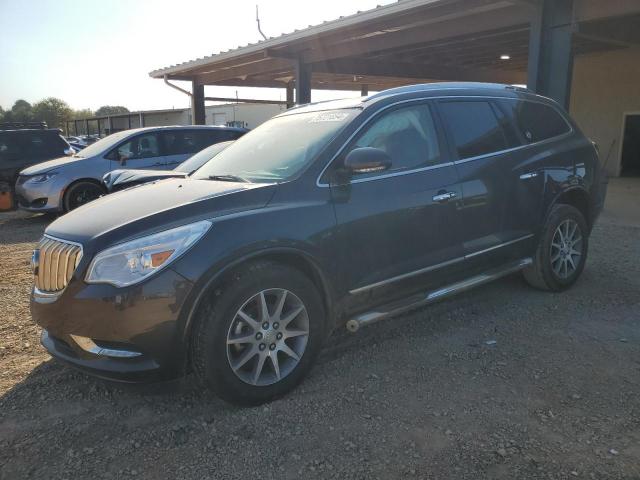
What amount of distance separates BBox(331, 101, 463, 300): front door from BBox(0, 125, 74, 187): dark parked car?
1018 cm

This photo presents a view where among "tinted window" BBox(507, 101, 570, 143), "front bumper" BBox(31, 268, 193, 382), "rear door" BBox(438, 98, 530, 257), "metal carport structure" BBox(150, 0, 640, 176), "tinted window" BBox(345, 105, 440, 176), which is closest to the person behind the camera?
"front bumper" BBox(31, 268, 193, 382)

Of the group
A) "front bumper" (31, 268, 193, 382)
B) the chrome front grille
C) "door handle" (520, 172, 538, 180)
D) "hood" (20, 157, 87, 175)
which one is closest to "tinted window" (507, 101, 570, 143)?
"door handle" (520, 172, 538, 180)

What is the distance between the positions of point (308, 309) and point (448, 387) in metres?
1.03

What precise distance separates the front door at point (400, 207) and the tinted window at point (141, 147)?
718cm

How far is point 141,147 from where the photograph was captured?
32.3ft

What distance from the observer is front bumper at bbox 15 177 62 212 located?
938 centimetres

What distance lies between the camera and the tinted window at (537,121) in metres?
4.64

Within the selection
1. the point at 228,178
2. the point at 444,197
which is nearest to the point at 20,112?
the point at 228,178

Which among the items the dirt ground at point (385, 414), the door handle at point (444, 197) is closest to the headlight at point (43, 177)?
the dirt ground at point (385, 414)

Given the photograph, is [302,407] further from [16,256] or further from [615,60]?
[615,60]

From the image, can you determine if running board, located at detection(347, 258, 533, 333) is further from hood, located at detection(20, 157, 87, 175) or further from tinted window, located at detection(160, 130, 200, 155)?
hood, located at detection(20, 157, 87, 175)

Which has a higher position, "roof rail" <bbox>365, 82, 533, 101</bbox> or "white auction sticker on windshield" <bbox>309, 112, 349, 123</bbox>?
"roof rail" <bbox>365, 82, 533, 101</bbox>

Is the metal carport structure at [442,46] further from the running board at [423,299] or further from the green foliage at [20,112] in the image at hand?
the green foliage at [20,112]

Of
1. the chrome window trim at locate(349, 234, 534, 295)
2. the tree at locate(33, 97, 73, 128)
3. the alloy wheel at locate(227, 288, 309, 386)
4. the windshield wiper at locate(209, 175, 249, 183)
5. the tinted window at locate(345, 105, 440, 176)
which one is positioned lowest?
the alloy wheel at locate(227, 288, 309, 386)
